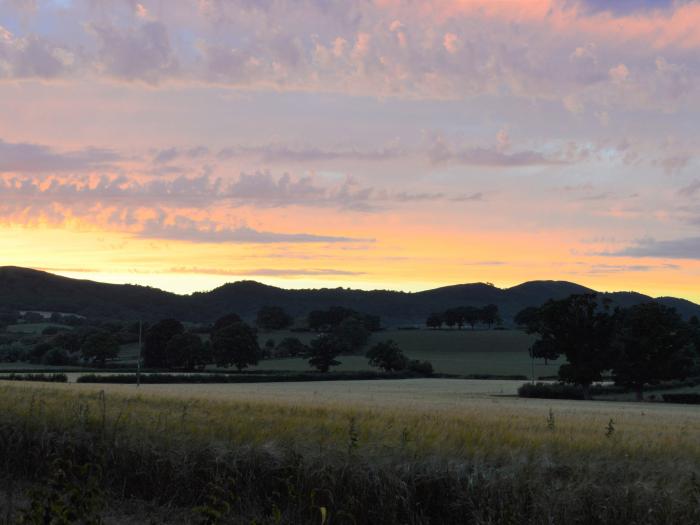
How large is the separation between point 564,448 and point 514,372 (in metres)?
102

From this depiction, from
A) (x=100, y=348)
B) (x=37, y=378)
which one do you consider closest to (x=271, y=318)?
(x=100, y=348)

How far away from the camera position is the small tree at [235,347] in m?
111

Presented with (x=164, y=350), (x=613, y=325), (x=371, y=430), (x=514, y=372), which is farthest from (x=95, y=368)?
(x=371, y=430)

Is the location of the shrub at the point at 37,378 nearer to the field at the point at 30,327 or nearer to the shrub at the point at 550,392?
the shrub at the point at 550,392

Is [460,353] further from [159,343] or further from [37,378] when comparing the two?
[37,378]

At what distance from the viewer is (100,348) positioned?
382ft

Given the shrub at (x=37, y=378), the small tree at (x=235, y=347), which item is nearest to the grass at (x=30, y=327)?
the small tree at (x=235, y=347)

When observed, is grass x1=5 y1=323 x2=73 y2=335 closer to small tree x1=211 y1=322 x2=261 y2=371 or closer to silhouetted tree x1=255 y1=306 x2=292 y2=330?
silhouetted tree x1=255 y1=306 x2=292 y2=330

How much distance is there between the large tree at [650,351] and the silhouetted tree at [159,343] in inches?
2591

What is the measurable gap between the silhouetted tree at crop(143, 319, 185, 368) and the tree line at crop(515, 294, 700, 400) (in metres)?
59.2

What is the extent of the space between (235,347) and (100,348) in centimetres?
2032

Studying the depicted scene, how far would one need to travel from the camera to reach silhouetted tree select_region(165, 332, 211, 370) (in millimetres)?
114500

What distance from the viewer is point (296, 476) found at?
1173 cm

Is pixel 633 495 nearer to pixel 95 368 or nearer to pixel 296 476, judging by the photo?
pixel 296 476
